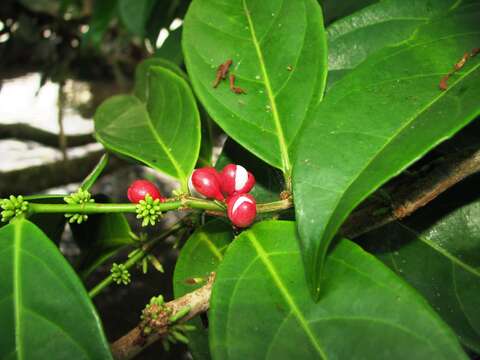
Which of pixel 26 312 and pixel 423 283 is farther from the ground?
pixel 26 312

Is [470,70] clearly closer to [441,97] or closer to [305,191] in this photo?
[441,97]

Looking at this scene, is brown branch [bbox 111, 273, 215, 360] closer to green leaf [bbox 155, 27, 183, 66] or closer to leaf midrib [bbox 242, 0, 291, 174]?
leaf midrib [bbox 242, 0, 291, 174]

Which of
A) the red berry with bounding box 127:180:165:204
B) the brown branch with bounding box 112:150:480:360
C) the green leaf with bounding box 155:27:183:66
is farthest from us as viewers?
the green leaf with bounding box 155:27:183:66

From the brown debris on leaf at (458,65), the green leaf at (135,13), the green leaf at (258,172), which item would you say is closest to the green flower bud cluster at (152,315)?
the green leaf at (258,172)

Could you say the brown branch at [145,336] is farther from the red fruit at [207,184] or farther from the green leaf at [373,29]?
the green leaf at [373,29]

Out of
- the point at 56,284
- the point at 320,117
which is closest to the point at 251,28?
the point at 320,117

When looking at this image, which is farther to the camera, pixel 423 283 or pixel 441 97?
pixel 423 283

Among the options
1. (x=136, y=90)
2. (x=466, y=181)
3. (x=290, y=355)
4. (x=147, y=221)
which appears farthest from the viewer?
(x=136, y=90)

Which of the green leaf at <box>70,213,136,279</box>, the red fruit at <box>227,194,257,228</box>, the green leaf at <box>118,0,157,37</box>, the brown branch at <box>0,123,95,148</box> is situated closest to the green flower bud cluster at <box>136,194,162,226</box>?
the red fruit at <box>227,194,257,228</box>
